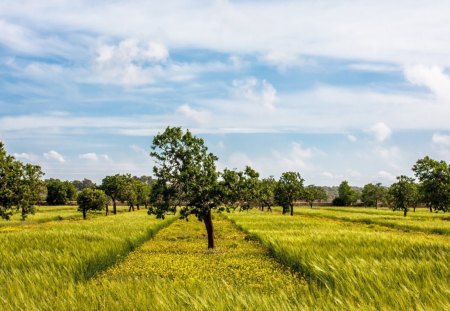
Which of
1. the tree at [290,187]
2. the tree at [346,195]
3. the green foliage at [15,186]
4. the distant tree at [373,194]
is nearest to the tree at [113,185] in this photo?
the tree at [290,187]

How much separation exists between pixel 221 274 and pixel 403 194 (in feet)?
230

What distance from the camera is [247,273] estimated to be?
54.5 ft

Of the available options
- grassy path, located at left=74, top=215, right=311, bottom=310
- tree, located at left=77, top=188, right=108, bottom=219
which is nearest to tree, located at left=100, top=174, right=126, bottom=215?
tree, located at left=77, top=188, right=108, bottom=219

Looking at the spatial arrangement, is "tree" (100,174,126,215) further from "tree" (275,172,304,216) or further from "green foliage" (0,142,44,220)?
"green foliage" (0,142,44,220)

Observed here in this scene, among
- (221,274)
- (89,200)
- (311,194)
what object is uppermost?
(311,194)

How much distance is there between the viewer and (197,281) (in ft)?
29.4

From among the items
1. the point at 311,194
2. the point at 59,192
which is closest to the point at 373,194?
the point at 311,194

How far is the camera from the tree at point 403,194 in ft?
254

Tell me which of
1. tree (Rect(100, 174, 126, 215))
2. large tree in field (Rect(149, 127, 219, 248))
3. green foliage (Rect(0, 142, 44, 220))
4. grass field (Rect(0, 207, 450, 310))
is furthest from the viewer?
tree (Rect(100, 174, 126, 215))

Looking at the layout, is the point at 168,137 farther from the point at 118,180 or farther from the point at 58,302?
the point at 118,180

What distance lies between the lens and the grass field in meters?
6.14

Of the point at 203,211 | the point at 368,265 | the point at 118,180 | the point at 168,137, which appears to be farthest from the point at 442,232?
the point at 118,180

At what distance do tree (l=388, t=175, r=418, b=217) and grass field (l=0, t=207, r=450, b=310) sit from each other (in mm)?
56304

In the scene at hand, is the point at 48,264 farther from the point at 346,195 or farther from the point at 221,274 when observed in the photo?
the point at 346,195
